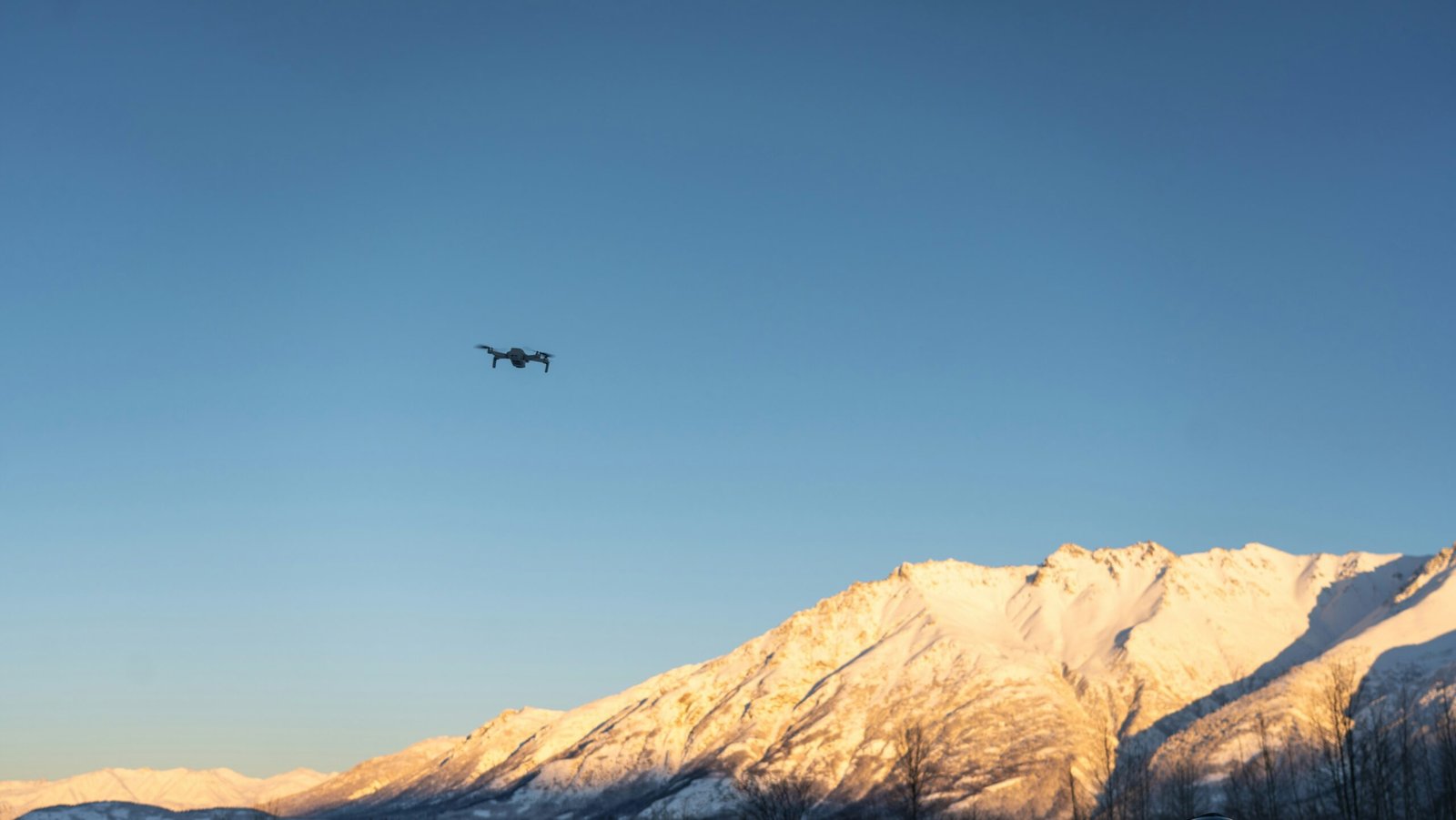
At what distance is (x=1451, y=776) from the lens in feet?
549

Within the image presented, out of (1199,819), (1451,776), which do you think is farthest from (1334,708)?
(1199,819)

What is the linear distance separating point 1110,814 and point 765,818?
5302cm

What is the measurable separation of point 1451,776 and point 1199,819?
10498cm

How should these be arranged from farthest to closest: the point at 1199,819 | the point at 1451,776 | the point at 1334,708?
the point at 1451,776 → the point at 1334,708 → the point at 1199,819

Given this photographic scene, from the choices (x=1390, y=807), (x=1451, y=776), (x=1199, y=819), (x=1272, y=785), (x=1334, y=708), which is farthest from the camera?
(x=1272, y=785)

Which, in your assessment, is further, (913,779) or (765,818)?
(765,818)

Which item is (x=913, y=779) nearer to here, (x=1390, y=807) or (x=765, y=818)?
(x=765, y=818)

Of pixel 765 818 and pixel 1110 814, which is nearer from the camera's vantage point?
pixel 765 818

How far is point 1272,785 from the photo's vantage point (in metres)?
194

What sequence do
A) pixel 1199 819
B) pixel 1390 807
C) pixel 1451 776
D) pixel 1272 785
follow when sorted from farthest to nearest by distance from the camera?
pixel 1272 785, pixel 1390 807, pixel 1451 776, pixel 1199 819

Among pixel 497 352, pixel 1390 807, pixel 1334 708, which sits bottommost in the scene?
pixel 1390 807

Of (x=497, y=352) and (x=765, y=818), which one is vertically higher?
(x=497, y=352)

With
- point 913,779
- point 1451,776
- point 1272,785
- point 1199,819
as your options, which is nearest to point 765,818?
point 913,779

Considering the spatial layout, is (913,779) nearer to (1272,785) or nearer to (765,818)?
(765,818)
